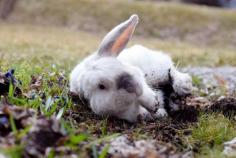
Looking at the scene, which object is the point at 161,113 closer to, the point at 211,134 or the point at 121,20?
the point at 211,134

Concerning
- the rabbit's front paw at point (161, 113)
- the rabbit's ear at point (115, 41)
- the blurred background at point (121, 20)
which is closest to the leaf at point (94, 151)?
the rabbit's front paw at point (161, 113)

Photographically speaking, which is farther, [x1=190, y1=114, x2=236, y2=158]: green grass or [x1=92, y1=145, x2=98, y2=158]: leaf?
Answer: [x1=190, y1=114, x2=236, y2=158]: green grass

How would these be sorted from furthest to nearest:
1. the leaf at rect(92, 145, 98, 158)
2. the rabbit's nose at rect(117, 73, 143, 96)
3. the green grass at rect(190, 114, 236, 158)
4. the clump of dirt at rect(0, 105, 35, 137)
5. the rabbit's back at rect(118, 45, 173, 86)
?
1. the rabbit's back at rect(118, 45, 173, 86)
2. the rabbit's nose at rect(117, 73, 143, 96)
3. the green grass at rect(190, 114, 236, 158)
4. the clump of dirt at rect(0, 105, 35, 137)
5. the leaf at rect(92, 145, 98, 158)

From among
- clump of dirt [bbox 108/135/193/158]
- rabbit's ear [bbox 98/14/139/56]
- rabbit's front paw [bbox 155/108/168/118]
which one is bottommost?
clump of dirt [bbox 108/135/193/158]

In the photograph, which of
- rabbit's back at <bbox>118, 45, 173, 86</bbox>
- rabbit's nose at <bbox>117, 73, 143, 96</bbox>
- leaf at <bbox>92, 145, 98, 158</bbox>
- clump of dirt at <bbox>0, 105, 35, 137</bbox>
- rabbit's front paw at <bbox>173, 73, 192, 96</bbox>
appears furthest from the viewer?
rabbit's front paw at <bbox>173, 73, 192, 96</bbox>

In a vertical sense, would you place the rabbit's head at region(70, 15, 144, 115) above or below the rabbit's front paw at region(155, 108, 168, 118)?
above

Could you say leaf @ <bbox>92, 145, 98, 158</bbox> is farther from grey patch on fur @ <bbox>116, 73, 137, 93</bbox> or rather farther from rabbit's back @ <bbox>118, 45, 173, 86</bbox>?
rabbit's back @ <bbox>118, 45, 173, 86</bbox>

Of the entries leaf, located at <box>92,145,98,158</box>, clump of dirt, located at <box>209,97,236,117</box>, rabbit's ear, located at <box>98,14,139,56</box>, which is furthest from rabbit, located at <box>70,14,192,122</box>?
leaf, located at <box>92,145,98,158</box>

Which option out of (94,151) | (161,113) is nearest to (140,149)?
(94,151)
